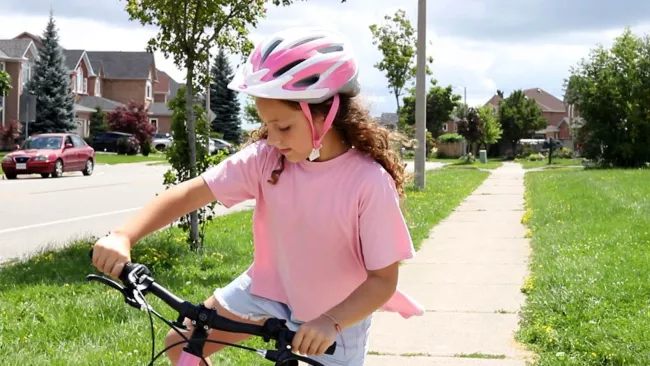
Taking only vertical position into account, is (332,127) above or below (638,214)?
above

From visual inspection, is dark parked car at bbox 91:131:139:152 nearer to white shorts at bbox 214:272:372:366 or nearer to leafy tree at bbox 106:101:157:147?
leafy tree at bbox 106:101:157:147

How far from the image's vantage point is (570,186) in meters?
22.3

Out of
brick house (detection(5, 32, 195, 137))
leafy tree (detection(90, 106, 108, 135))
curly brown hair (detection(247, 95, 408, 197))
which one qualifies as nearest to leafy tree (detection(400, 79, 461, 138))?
brick house (detection(5, 32, 195, 137))

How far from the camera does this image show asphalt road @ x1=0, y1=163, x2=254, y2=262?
1255 cm

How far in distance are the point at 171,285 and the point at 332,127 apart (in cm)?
527

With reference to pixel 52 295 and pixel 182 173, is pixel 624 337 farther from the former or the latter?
pixel 182 173

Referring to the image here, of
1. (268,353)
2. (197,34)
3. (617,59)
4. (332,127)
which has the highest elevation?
(617,59)

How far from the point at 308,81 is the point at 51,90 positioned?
203 ft

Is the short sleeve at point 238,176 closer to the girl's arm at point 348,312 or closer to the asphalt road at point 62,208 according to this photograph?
the girl's arm at point 348,312

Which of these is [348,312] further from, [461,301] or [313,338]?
[461,301]

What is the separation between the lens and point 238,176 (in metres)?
3.00

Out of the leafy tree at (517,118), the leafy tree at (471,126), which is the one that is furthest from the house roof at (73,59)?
Result: the leafy tree at (517,118)

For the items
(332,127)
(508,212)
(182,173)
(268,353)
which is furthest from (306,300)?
(508,212)

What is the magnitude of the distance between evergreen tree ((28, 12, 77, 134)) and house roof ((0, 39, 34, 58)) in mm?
1099
